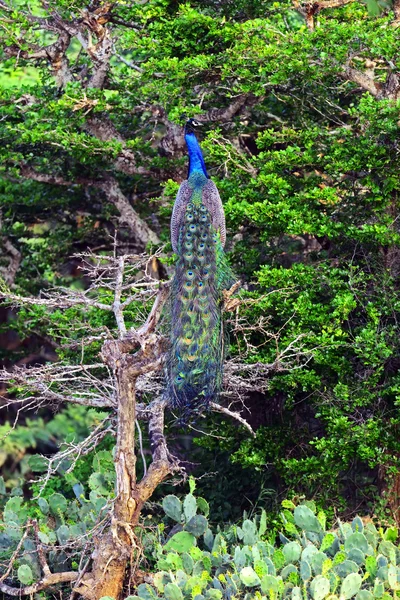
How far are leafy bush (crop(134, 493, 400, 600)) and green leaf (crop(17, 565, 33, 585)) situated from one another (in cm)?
92

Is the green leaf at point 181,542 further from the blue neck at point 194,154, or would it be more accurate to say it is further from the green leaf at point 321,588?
the blue neck at point 194,154

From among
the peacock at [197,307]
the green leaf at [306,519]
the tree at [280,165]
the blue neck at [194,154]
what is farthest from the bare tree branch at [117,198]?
the green leaf at [306,519]

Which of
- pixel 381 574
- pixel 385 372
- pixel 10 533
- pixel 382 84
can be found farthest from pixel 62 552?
pixel 382 84

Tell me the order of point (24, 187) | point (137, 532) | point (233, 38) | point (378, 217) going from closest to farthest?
1. point (137, 532)
2. point (378, 217)
3. point (233, 38)
4. point (24, 187)

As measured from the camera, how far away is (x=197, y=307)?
814 cm

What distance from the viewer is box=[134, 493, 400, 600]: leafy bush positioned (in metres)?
6.99

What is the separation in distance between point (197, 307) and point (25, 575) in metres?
2.38

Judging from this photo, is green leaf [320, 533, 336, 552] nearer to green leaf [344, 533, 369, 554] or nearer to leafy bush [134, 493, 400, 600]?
leafy bush [134, 493, 400, 600]

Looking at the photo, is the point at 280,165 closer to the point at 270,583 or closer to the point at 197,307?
the point at 197,307

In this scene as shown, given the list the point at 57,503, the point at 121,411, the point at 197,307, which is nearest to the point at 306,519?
the point at 121,411

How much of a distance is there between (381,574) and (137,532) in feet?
6.22

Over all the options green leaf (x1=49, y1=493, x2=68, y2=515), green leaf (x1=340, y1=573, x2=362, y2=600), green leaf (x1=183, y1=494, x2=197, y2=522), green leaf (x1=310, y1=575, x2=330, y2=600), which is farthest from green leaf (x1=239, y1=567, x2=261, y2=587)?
green leaf (x1=49, y1=493, x2=68, y2=515)

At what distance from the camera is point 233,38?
957 cm

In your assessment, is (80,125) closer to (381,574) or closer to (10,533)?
(10,533)
